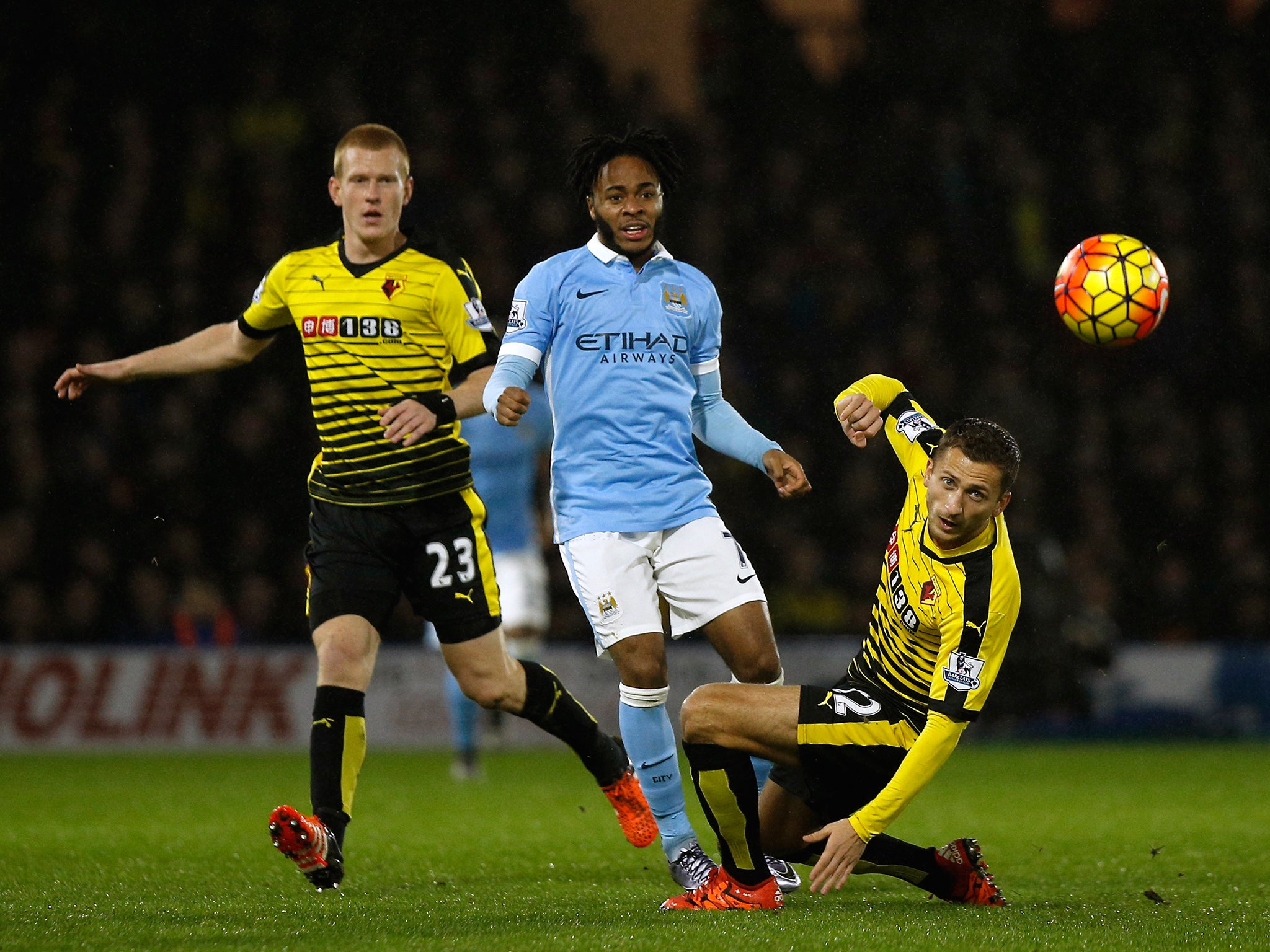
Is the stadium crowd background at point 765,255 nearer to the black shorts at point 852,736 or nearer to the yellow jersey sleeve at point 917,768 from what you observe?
the black shorts at point 852,736

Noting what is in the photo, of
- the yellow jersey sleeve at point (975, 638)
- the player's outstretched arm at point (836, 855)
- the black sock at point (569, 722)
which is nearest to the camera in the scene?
the player's outstretched arm at point (836, 855)

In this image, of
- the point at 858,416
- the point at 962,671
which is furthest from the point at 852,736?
the point at 858,416

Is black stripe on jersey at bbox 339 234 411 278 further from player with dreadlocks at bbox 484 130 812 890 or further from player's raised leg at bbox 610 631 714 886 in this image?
player's raised leg at bbox 610 631 714 886

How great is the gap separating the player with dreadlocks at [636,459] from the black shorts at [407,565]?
11.9 inches

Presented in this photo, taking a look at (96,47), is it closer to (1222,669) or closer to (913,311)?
(913,311)

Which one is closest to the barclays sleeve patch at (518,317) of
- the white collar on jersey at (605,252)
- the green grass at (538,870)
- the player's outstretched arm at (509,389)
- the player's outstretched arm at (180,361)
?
the player's outstretched arm at (509,389)

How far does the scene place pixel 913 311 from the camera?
47.7 ft

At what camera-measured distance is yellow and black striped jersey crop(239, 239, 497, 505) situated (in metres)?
4.98

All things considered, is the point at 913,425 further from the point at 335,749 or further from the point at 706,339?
the point at 335,749

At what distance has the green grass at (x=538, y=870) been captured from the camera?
12.8ft

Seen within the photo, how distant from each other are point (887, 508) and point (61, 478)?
6517mm

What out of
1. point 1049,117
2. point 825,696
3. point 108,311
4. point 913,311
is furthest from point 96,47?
point 825,696

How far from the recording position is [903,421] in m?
4.77

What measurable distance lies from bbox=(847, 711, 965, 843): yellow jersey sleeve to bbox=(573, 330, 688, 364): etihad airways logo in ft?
5.01
